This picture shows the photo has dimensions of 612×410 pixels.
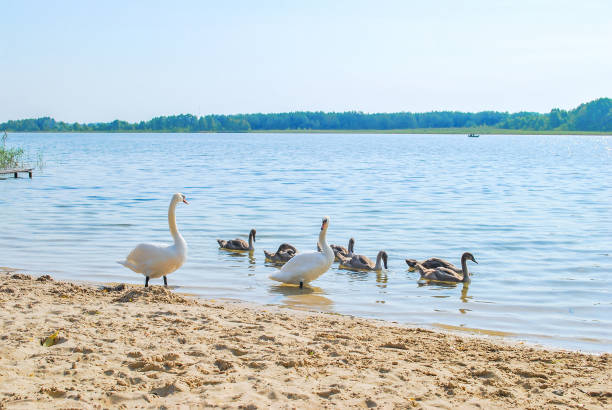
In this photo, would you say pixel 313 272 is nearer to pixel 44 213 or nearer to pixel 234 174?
pixel 44 213

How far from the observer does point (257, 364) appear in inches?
247

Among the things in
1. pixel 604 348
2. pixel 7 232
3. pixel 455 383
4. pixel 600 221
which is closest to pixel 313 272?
pixel 604 348

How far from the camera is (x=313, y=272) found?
11633 mm

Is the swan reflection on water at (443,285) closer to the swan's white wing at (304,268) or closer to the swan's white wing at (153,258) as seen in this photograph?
the swan's white wing at (304,268)

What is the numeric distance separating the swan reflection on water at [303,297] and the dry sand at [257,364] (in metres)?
1.78

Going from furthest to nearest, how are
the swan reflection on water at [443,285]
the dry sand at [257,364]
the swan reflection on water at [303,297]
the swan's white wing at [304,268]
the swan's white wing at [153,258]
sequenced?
the swan reflection on water at [443,285]
the swan's white wing at [304,268]
the swan reflection on water at [303,297]
the swan's white wing at [153,258]
the dry sand at [257,364]

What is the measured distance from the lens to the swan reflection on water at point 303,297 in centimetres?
1037

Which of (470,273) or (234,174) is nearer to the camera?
(470,273)

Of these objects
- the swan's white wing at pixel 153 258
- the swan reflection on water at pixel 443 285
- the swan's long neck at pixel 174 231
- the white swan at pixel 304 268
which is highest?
the swan's long neck at pixel 174 231

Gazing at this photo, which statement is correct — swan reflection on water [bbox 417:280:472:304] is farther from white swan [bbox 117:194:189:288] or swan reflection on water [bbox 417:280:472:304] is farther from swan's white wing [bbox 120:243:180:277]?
swan's white wing [bbox 120:243:180:277]

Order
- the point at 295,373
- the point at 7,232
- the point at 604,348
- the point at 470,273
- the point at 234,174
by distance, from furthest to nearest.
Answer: the point at 234,174 < the point at 7,232 < the point at 470,273 < the point at 604,348 < the point at 295,373

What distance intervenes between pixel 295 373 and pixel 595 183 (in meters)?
34.2

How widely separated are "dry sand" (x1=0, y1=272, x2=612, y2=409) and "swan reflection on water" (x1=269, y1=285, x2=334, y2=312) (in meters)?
1.78

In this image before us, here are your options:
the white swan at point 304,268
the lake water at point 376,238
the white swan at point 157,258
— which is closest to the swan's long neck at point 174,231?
the white swan at point 157,258
